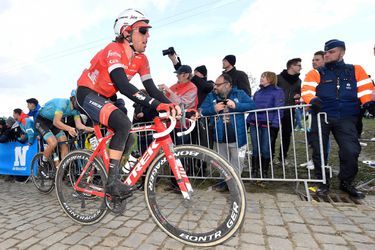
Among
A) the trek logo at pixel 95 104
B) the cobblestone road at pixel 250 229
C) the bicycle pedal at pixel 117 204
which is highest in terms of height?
the trek logo at pixel 95 104

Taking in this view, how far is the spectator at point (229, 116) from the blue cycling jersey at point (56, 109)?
2.97 m

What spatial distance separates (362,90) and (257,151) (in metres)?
1.98

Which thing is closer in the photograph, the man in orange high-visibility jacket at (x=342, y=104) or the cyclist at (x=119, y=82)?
the cyclist at (x=119, y=82)

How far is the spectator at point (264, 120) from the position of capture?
193 inches

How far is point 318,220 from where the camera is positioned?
3236 mm

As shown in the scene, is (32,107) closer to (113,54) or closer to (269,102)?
(113,54)

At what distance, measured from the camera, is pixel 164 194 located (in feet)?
10.1

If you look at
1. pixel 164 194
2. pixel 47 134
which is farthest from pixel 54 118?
pixel 164 194

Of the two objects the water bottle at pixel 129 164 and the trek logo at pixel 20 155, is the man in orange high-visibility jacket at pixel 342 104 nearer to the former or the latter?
the water bottle at pixel 129 164

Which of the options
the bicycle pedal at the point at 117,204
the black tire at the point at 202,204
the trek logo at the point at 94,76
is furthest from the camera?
the trek logo at the point at 94,76

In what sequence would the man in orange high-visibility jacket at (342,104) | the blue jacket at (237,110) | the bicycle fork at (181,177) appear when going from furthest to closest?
the blue jacket at (237,110)
the man in orange high-visibility jacket at (342,104)
the bicycle fork at (181,177)

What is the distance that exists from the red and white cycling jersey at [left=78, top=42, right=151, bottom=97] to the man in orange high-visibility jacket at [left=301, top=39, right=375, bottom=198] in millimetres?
2727

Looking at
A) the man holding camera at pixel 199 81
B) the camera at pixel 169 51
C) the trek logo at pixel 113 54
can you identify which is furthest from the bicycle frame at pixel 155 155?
the camera at pixel 169 51

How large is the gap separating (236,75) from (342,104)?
2276 millimetres
